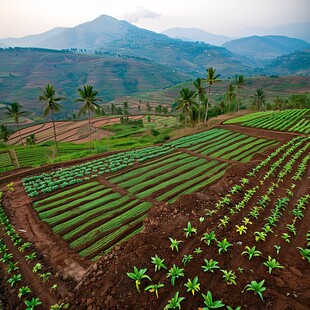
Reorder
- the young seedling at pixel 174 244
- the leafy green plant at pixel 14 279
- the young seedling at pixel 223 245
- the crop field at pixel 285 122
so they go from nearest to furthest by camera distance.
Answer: the young seedling at pixel 223 245
the young seedling at pixel 174 244
the leafy green plant at pixel 14 279
the crop field at pixel 285 122

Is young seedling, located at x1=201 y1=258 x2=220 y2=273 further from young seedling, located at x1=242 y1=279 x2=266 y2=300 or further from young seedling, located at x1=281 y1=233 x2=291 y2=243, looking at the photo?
young seedling, located at x1=281 y1=233 x2=291 y2=243

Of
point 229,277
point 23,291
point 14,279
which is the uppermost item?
point 229,277

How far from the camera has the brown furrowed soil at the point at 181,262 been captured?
28.8 feet

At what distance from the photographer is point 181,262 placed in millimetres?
10422

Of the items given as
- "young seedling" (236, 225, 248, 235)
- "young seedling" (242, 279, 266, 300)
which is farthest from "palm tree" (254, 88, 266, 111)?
"young seedling" (242, 279, 266, 300)

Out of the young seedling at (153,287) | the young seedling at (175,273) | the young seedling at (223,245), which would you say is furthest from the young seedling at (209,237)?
the young seedling at (153,287)

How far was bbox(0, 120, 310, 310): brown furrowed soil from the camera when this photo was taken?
28.8 feet

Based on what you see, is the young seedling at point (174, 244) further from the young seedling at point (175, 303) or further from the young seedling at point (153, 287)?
the young seedling at point (175, 303)

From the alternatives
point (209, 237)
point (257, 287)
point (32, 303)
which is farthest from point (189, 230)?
point (32, 303)

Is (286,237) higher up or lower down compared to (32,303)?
higher up

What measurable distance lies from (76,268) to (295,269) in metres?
12.9

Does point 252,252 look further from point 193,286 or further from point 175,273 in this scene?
point 175,273

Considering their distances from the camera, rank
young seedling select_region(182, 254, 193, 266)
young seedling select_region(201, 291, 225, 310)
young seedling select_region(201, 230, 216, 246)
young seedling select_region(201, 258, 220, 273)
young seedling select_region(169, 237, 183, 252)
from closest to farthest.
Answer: young seedling select_region(201, 291, 225, 310) < young seedling select_region(201, 258, 220, 273) < young seedling select_region(182, 254, 193, 266) < young seedling select_region(169, 237, 183, 252) < young seedling select_region(201, 230, 216, 246)

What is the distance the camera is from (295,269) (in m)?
9.92
